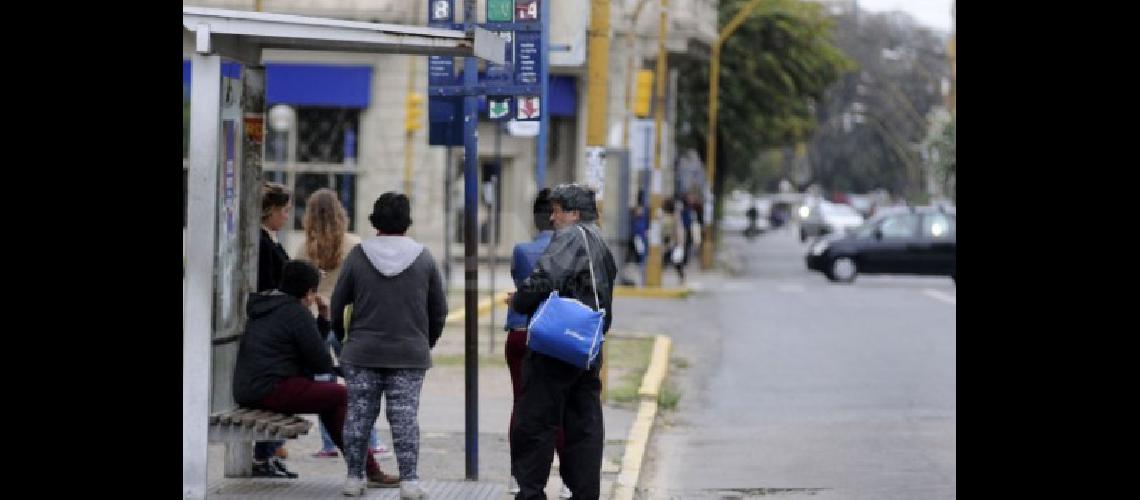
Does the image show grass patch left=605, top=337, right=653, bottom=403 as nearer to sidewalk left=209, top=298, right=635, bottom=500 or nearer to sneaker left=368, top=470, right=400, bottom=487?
sidewalk left=209, top=298, right=635, bottom=500

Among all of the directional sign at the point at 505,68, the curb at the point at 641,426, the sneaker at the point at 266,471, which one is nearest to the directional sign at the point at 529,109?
the directional sign at the point at 505,68

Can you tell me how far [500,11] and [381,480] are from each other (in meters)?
2.67

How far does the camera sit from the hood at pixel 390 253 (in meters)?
9.45

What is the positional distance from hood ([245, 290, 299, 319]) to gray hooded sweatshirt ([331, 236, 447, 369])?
0.23m

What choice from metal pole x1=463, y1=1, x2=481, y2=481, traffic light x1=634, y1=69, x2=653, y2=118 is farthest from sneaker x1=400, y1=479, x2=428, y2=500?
traffic light x1=634, y1=69, x2=653, y2=118

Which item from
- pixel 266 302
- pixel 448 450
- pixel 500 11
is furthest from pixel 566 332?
pixel 448 450

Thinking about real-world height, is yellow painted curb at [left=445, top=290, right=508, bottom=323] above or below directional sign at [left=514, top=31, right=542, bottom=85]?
below

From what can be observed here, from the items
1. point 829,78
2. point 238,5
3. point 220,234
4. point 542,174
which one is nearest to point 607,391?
point 542,174

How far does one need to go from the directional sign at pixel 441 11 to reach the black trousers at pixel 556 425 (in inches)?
100

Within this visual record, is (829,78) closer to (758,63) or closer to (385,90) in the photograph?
(758,63)

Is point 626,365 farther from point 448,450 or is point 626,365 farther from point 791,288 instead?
point 791,288

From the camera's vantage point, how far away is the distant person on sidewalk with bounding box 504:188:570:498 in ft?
32.7
